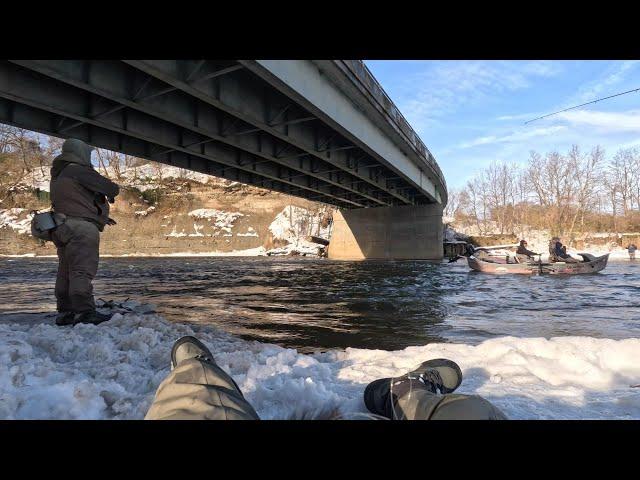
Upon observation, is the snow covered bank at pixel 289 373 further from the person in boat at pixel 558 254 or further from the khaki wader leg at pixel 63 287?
the person in boat at pixel 558 254

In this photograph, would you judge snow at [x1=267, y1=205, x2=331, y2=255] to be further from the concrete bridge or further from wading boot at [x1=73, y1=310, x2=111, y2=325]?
wading boot at [x1=73, y1=310, x2=111, y2=325]

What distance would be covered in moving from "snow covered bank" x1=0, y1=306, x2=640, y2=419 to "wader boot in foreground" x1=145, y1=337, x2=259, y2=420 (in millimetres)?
734

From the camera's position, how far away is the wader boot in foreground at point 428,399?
5.73 ft

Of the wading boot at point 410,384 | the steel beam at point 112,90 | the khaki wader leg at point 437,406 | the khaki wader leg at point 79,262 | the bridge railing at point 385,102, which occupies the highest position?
the bridge railing at point 385,102

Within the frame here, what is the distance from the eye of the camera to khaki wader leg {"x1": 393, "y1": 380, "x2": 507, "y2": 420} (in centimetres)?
171

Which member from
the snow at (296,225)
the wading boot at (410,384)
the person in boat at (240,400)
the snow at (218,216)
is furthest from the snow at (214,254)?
the person in boat at (240,400)

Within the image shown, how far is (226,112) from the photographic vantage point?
14.3 meters

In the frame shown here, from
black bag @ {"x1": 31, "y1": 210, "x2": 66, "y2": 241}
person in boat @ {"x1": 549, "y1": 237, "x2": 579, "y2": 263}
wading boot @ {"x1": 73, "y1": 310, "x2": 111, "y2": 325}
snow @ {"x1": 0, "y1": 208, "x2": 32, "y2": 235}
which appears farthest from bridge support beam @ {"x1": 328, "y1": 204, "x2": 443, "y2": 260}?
snow @ {"x1": 0, "y1": 208, "x2": 32, "y2": 235}

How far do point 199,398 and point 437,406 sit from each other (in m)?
1.15

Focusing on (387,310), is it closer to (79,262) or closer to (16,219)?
(79,262)

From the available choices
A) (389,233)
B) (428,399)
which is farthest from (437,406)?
(389,233)
